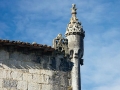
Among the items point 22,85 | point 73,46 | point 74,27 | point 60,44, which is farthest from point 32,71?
point 74,27

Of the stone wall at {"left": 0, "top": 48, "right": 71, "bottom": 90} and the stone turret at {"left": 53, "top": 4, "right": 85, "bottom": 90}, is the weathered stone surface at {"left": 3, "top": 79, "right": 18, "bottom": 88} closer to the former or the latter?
the stone wall at {"left": 0, "top": 48, "right": 71, "bottom": 90}

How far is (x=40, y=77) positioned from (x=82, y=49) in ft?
7.97

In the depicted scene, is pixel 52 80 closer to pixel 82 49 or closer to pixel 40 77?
pixel 40 77

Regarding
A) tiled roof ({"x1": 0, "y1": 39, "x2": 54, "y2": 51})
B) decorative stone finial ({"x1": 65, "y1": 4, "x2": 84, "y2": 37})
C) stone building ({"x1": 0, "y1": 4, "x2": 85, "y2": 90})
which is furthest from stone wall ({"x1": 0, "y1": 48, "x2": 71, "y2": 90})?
decorative stone finial ({"x1": 65, "y1": 4, "x2": 84, "y2": 37})

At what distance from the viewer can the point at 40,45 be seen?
15414 mm

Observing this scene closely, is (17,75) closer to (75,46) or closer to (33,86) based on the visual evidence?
(33,86)

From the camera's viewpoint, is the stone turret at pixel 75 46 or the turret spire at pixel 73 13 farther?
the turret spire at pixel 73 13

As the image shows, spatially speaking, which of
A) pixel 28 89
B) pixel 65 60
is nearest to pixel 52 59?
pixel 65 60

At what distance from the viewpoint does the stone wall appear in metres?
14.8

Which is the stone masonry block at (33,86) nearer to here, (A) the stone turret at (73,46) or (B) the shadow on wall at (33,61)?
(B) the shadow on wall at (33,61)

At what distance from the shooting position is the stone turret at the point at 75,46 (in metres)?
15.8

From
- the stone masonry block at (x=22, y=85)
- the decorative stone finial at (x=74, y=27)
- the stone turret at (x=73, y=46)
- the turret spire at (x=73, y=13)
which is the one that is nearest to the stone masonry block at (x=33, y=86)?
the stone masonry block at (x=22, y=85)

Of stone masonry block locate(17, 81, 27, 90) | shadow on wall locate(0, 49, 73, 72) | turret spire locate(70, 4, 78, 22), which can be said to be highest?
turret spire locate(70, 4, 78, 22)

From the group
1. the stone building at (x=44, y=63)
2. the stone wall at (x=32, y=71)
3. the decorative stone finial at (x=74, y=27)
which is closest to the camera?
the stone wall at (x=32, y=71)
